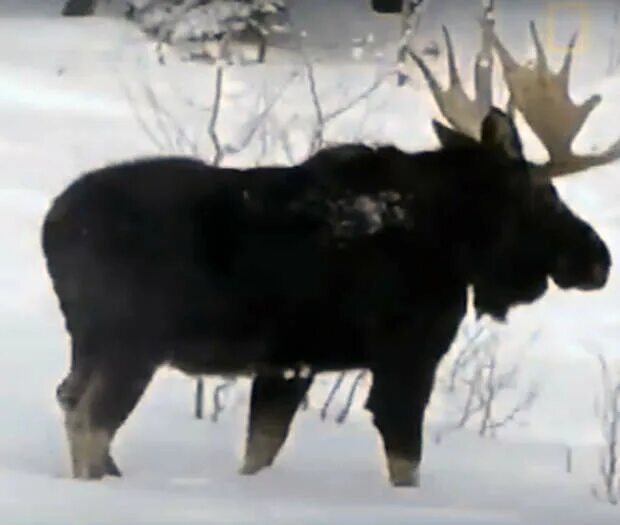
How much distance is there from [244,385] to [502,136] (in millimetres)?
379

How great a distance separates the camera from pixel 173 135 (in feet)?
5.57

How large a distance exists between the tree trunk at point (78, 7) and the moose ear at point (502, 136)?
44 cm

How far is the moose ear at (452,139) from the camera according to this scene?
1672mm

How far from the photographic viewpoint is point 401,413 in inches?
65.6

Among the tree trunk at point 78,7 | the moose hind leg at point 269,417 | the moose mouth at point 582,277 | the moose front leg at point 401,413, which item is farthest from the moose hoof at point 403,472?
the tree trunk at point 78,7

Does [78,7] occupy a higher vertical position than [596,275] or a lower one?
higher

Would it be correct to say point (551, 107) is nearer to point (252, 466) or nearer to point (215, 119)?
point (215, 119)

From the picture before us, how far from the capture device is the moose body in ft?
5.29

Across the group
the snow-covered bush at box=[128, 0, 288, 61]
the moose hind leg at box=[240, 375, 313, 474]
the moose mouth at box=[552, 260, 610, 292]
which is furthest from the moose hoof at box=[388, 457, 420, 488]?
the snow-covered bush at box=[128, 0, 288, 61]

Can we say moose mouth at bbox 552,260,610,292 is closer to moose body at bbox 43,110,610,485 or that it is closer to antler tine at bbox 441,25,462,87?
moose body at bbox 43,110,610,485

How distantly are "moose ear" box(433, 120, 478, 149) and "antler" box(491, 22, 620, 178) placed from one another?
0.06 metres

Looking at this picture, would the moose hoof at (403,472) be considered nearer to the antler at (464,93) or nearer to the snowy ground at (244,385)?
the snowy ground at (244,385)

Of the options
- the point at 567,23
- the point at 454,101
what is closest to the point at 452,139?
the point at 454,101

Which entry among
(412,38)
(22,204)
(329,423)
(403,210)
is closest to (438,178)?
(403,210)
